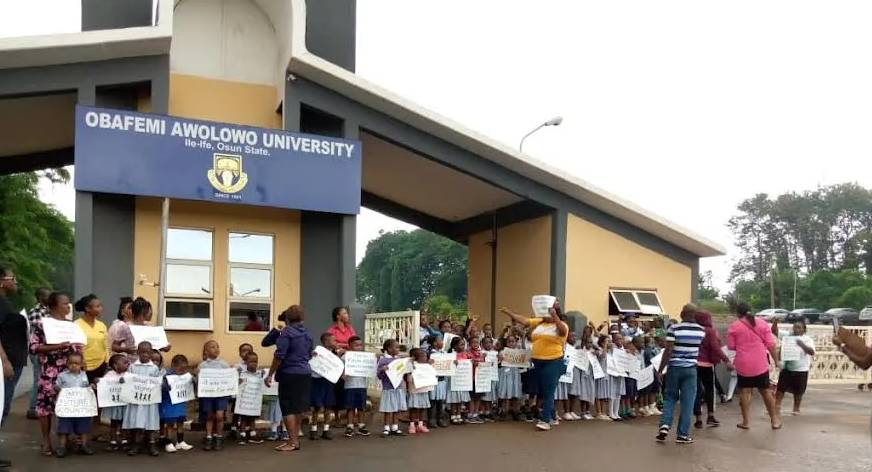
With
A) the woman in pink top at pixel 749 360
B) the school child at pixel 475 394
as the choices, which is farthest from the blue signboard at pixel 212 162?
the woman in pink top at pixel 749 360

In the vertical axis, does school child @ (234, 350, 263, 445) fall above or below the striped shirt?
below

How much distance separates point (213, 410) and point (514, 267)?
29.8 feet

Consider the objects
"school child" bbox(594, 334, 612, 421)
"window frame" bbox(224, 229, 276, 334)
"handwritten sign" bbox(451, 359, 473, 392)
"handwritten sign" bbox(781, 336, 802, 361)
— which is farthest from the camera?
A: "window frame" bbox(224, 229, 276, 334)

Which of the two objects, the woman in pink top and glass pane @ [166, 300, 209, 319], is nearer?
the woman in pink top

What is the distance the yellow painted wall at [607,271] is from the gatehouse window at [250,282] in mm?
5757

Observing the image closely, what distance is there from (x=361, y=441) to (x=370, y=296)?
83.4m

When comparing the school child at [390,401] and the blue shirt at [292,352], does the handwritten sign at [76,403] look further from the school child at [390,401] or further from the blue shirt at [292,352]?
the school child at [390,401]

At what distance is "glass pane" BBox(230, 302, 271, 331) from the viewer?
13016mm

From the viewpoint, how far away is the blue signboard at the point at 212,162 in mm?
11133

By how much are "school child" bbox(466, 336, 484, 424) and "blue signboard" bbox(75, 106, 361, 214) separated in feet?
10.5

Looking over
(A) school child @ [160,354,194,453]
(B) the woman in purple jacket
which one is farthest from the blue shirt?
(B) the woman in purple jacket

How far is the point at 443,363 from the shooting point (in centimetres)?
1061

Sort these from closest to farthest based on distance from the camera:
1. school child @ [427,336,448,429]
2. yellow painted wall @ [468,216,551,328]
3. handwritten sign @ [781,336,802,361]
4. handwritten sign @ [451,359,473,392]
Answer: school child @ [427,336,448,429] → handwritten sign @ [451,359,473,392] → handwritten sign @ [781,336,802,361] → yellow painted wall @ [468,216,551,328]

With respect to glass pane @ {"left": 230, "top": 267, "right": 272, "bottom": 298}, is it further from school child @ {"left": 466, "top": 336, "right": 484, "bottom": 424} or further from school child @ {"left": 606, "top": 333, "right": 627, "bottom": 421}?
school child @ {"left": 606, "top": 333, "right": 627, "bottom": 421}
